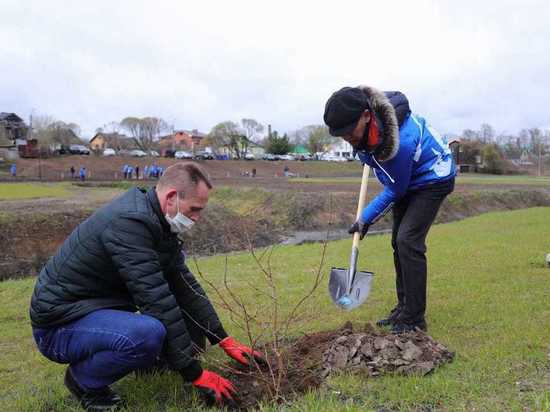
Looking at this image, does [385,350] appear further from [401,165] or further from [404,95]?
[404,95]

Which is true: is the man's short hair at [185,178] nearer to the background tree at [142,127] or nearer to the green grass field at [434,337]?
the green grass field at [434,337]

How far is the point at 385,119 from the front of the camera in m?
4.37

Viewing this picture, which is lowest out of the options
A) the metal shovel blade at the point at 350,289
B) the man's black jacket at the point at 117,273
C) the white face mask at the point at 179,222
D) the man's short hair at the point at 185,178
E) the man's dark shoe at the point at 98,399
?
the man's dark shoe at the point at 98,399

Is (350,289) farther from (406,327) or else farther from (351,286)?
(406,327)

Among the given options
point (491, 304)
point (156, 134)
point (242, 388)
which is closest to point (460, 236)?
point (491, 304)

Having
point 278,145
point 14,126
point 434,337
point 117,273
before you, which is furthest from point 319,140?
point 117,273

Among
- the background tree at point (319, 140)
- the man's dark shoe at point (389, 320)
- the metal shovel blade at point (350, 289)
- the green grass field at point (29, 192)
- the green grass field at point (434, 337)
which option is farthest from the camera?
the background tree at point (319, 140)

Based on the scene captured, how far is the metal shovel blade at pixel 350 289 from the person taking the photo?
502 cm

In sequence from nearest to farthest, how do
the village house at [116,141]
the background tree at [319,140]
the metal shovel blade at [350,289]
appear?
the metal shovel blade at [350,289], the village house at [116,141], the background tree at [319,140]

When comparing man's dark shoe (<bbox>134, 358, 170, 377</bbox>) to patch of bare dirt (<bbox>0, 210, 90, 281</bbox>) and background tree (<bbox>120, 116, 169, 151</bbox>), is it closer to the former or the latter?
patch of bare dirt (<bbox>0, 210, 90, 281</bbox>)

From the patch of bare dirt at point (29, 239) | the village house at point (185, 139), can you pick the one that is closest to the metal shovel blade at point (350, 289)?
the patch of bare dirt at point (29, 239)

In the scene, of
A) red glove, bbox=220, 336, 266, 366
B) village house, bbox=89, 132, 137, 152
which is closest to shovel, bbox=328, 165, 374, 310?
red glove, bbox=220, 336, 266, 366

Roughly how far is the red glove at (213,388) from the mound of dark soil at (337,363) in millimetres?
132

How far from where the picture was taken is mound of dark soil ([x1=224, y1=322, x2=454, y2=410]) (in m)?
3.79
